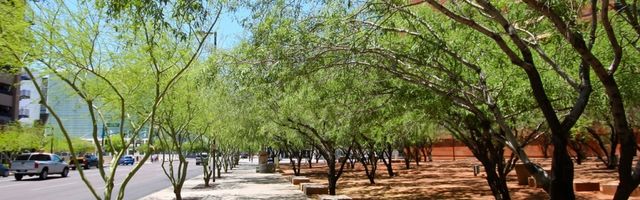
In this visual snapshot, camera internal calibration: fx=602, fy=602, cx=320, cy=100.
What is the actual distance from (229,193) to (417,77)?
49.7 ft

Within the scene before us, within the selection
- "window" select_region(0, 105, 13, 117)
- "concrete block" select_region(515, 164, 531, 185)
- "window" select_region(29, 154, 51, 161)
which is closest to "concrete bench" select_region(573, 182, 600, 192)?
"concrete block" select_region(515, 164, 531, 185)

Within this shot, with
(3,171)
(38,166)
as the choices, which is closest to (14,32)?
(38,166)

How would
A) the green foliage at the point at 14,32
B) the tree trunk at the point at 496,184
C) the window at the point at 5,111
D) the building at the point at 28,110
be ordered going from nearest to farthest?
the green foliage at the point at 14,32, the tree trunk at the point at 496,184, the window at the point at 5,111, the building at the point at 28,110

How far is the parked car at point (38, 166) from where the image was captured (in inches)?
1517

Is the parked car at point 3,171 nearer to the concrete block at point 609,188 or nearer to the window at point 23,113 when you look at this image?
the concrete block at point 609,188

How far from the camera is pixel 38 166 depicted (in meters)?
39.1

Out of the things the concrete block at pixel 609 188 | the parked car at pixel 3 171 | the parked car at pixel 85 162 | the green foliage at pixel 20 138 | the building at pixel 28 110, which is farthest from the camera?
the building at pixel 28 110

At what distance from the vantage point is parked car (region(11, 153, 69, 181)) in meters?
38.5

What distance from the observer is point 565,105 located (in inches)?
460

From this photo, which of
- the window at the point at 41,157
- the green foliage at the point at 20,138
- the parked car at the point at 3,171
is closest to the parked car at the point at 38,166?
the window at the point at 41,157

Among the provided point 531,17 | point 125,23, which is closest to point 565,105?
point 531,17

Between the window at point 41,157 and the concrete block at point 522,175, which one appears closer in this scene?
the concrete block at point 522,175

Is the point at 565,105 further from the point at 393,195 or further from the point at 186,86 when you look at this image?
the point at 393,195

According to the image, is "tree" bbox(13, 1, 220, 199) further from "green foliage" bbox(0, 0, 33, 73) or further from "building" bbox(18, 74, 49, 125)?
"building" bbox(18, 74, 49, 125)
